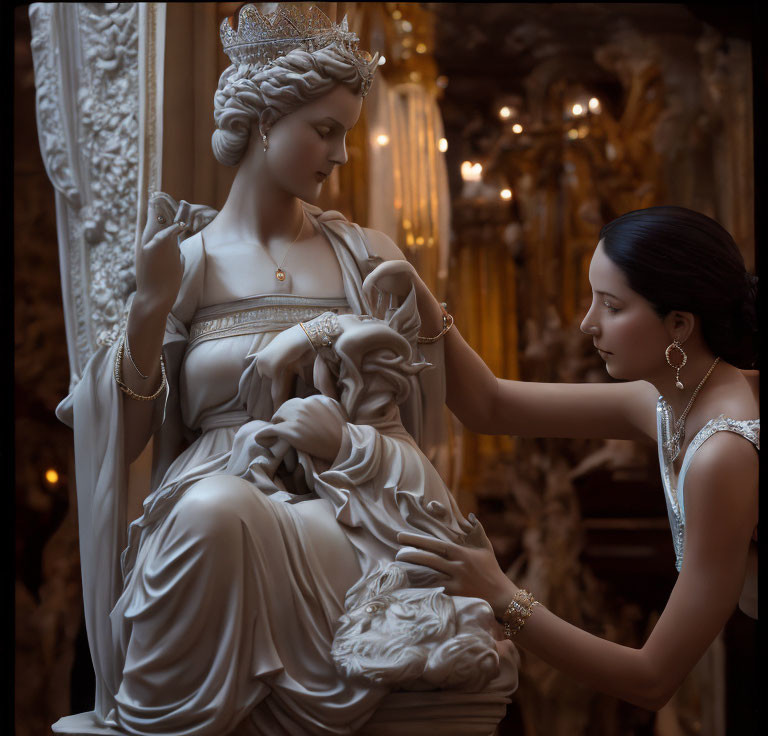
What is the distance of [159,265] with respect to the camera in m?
2.08

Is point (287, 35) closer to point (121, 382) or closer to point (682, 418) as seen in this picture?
point (121, 382)

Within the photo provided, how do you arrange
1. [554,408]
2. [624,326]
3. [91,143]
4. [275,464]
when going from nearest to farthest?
[275,464] → [624,326] → [554,408] → [91,143]

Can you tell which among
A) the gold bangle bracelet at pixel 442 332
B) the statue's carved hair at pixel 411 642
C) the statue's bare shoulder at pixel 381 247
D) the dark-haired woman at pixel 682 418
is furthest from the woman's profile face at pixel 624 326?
the statue's carved hair at pixel 411 642

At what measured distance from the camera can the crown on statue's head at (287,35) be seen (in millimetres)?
2203

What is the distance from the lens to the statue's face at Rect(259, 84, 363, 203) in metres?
2.19

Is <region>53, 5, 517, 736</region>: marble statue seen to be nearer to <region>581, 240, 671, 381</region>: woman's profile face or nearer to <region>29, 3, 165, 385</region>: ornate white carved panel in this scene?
<region>581, 240, 671, 381</region>: woman's profile face

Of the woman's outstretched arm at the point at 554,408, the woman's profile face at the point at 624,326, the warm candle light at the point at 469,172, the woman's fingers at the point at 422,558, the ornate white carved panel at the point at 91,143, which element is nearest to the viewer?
the woman's fingers at the point at 422,558

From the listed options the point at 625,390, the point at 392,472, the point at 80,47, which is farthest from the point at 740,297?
the point at 80,47

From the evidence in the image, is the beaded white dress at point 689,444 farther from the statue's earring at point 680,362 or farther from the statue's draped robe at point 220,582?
the statue's draped robe at point 220,582

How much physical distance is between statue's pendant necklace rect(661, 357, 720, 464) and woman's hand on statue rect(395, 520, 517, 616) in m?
0.49

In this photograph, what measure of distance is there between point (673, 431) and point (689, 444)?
0.21 feet

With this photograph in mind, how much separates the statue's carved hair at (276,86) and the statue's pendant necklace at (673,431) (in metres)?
0.86

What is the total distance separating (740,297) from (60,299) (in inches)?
94.4

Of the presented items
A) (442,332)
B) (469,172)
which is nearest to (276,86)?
(442,332)
